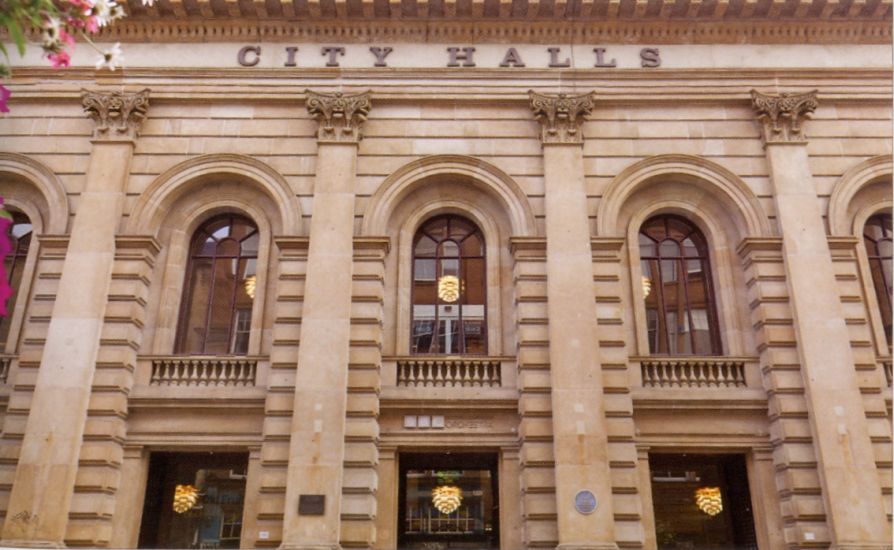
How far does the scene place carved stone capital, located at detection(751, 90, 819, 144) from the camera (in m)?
19.7

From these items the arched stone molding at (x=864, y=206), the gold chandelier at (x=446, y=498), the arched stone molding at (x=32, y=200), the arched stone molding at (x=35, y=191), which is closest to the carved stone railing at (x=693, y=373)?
the arched stone molding at (x=864, y=206)

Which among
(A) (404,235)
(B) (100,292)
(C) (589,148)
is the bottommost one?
(B) (100,292)

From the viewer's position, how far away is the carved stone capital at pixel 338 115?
64.7 feet

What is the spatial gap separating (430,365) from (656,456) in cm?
617

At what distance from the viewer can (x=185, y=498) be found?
18.2 m

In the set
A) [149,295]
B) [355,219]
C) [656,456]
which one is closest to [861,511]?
[656,456]

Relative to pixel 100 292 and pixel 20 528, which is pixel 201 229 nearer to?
pixel 100 292

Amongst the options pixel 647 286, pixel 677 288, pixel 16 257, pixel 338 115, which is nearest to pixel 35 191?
pixel 16 257

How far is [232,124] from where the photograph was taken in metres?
20.2

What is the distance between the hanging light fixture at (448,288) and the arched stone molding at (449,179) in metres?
2.04

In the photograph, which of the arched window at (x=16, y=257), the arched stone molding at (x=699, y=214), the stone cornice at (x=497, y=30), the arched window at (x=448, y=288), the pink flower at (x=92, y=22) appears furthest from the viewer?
the stone cornice at (x=497, y=30)

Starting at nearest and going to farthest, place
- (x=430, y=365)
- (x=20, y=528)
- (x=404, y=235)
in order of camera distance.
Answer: (x=20, y=528), (x=430, y=365), (x=404, y=235)

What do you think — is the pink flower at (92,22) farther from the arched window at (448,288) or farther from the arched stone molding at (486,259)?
the arched window at (448,288)

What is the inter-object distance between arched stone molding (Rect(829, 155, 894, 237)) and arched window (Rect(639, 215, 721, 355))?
338cm
